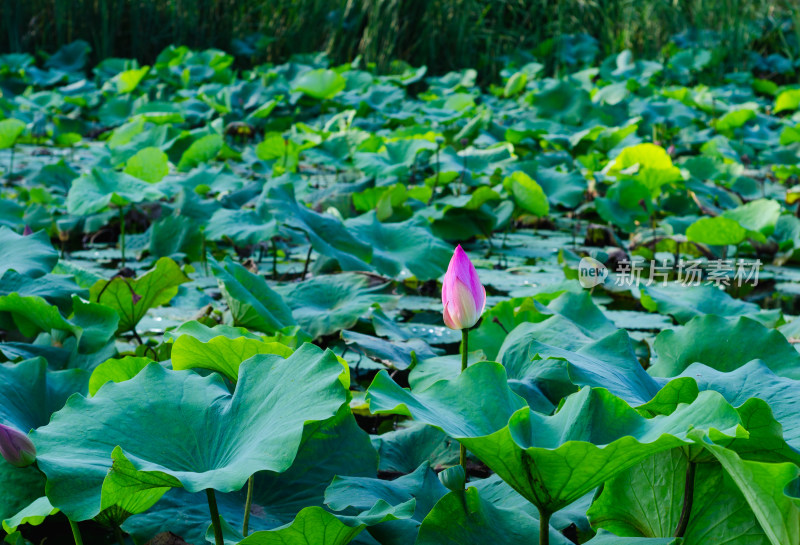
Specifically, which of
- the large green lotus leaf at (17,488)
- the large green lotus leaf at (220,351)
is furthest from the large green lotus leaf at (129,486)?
the large green lotus leaf at (220,351)

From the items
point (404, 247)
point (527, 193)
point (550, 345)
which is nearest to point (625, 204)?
point (527, 193)

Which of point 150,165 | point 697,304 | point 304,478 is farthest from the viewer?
point 150,165

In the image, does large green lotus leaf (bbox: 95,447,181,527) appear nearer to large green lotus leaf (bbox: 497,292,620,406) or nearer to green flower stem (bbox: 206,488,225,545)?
green flower stem (bbox: 206,488,225,545)

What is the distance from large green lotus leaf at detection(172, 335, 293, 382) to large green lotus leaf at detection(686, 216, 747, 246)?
162 cm

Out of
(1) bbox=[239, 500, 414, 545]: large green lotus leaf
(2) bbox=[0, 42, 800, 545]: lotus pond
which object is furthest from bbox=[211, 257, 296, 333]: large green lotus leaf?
(1) bbox=[239, 500, 414, 545]: large green lotus leaf

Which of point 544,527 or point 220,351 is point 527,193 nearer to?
point 220,351

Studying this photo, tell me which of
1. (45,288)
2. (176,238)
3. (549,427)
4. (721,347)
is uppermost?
(549,427)

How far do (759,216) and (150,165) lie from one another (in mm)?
1879

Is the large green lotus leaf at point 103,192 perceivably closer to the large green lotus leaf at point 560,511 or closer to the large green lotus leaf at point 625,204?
the large green lotus leaf at point 625,204

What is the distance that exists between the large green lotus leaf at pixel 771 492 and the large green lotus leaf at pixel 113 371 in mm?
731

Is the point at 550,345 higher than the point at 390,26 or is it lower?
higher

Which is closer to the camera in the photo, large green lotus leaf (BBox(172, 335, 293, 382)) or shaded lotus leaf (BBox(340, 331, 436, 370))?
large green lotus leaf (BBox(172, 335, 293, 382))

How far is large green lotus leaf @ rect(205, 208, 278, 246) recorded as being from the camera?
2160 mm

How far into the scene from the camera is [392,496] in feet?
3.19
